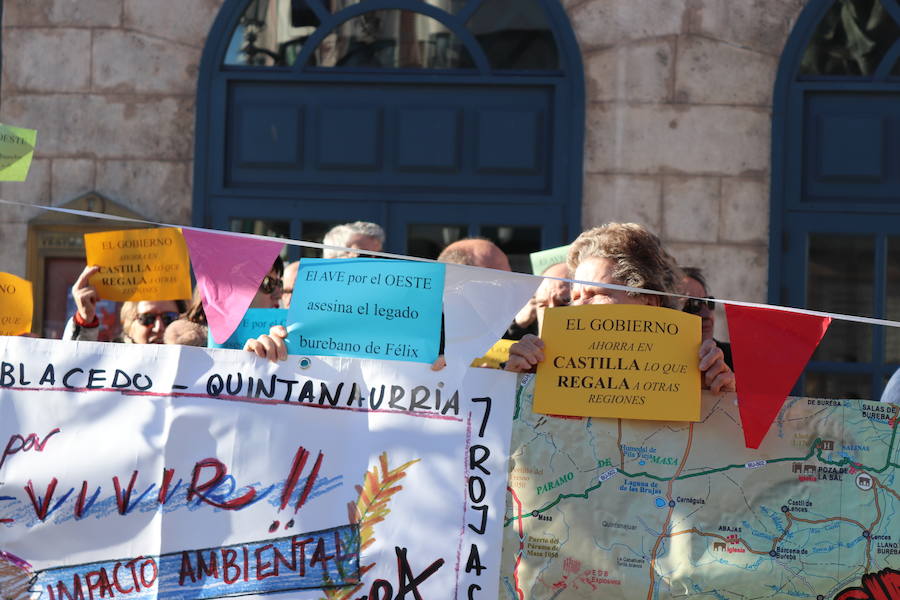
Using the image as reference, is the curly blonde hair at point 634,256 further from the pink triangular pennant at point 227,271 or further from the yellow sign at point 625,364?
the pink triangular pennant at point 227,271

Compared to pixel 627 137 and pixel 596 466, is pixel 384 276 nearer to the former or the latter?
pixel 596 466

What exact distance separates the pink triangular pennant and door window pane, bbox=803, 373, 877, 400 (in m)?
4.39

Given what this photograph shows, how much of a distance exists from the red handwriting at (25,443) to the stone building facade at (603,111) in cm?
383

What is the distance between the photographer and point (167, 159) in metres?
6.63

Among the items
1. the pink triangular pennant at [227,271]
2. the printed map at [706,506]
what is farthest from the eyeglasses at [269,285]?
the printed map at [706,506]

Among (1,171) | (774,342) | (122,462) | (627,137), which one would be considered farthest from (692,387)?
(627,137)

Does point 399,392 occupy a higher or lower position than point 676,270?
lower

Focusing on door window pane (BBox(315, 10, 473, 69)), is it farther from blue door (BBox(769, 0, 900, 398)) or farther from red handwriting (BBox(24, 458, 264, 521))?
red handwriting (BBox(24, 458, 264, 521))

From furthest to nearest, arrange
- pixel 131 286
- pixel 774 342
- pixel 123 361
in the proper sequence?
pixel 131 286, pixel 123 361, pixel 774 342

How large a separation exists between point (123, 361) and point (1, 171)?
1.02m

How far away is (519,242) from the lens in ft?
21.7

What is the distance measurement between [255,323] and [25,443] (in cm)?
66

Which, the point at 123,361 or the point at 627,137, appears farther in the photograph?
the point at 627,137

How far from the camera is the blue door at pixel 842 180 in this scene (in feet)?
21.2
